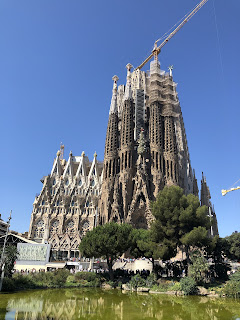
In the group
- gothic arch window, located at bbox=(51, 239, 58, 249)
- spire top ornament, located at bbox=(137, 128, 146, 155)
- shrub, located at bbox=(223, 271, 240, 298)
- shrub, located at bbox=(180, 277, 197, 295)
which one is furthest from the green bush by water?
spire top ornament, located at bbox=(137, 128, 146, 155)

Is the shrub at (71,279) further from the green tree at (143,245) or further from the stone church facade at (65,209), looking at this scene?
→ the stone church facade at (65,209)

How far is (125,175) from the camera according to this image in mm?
51719

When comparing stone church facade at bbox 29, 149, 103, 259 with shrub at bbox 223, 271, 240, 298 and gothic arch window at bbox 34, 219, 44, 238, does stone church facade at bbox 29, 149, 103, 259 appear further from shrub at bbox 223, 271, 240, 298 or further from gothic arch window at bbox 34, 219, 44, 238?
shrub at bbox 223, 271, 240, 298

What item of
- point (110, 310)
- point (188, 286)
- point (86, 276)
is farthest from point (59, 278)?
point (110, 310)

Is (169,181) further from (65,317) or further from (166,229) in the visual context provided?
(65,317)

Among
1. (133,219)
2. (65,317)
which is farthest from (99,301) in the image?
(133,219)

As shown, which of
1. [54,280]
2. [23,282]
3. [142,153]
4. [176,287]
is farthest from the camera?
[142,153]

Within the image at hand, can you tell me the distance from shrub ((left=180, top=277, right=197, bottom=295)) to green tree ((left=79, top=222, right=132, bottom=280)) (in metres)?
7.87

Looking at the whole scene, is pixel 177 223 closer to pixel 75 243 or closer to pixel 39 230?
pixel 75 243

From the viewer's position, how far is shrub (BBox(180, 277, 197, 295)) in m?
23.2

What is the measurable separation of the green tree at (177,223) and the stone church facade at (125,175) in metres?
18.6

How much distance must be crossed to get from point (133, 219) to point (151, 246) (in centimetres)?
1992

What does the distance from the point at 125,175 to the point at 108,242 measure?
24.0 meters

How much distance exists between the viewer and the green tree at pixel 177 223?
27188 millimetres
